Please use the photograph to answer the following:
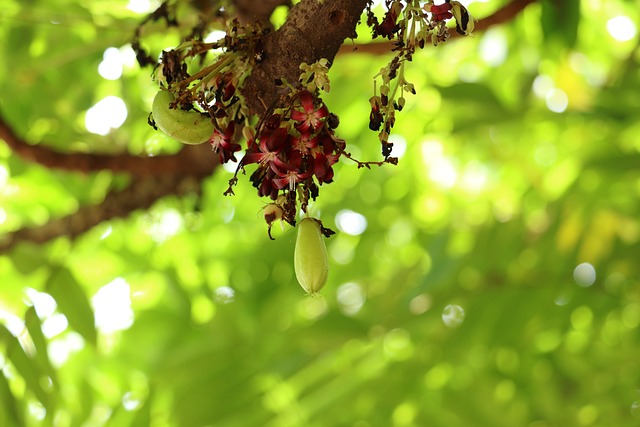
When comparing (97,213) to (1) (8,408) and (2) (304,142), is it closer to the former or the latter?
(1) (8,408)

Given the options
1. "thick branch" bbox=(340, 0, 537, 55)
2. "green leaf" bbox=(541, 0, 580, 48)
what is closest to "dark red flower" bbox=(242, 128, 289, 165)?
"thick branch" bbox=(340, 0, 537, 55)

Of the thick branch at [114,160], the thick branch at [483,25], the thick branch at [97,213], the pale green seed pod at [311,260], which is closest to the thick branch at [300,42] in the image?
the pale green seed pod at [311,260]

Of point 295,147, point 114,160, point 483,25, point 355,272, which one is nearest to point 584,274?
point 355,272

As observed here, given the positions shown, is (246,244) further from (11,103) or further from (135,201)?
(11,103)

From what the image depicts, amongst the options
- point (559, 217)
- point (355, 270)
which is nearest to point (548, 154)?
point (559, 217)

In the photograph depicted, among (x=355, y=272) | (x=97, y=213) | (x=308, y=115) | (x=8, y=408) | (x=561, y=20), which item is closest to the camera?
(x=308, y=115)

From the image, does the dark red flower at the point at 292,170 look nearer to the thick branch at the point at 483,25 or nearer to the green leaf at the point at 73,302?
the thick branch at the point at 483,25

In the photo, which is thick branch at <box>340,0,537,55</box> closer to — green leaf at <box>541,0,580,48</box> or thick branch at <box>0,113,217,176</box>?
green leaf at <box>541,0,580,48</box>
